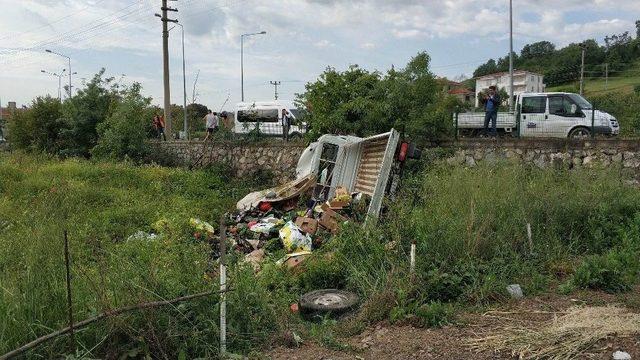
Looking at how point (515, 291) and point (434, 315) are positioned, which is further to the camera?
point (515, 291)

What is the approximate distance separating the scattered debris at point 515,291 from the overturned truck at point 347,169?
4898 mm

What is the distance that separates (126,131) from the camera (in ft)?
64.1

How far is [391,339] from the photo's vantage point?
468 centimetres

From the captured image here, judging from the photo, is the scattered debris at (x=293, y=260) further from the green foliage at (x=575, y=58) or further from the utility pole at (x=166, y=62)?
the green foliage at (x=575, y=58)

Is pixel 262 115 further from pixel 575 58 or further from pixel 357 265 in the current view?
pixel 575 58

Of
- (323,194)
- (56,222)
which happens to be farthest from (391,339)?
(323,194)

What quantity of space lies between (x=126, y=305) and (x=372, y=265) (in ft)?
10.4

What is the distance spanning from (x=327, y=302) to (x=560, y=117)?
11.9 metres

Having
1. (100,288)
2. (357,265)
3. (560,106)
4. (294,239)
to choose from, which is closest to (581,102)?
(560,106)

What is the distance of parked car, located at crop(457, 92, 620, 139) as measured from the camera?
14.5 metres

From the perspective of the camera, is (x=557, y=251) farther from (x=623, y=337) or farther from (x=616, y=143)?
(x=616, y=143)

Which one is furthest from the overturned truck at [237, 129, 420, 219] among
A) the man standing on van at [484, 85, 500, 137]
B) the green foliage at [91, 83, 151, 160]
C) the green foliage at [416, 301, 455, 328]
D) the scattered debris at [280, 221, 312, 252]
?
the green foliage at [91, 83, 151, 160]

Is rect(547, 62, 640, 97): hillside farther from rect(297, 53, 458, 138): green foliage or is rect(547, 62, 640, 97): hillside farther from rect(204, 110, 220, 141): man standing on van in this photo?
rect(297, 53, 458, 138): green foliage

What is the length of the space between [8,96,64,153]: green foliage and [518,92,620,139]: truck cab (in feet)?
61.2
